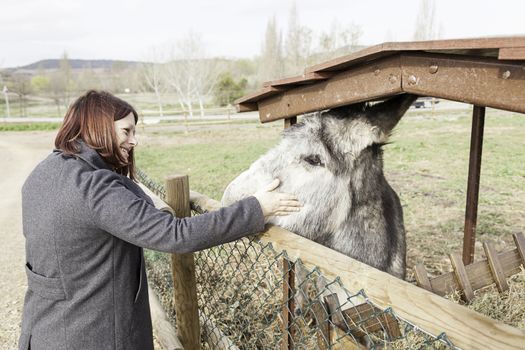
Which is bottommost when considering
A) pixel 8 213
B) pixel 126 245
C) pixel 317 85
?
pixel 8 213

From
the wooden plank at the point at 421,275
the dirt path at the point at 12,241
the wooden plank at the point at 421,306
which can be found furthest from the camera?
the dirt path at the point at 12,241

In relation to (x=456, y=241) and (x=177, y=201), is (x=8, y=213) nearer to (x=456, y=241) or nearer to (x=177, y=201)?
(x=177, y=201)

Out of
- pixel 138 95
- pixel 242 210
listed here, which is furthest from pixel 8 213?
pixel 138 95

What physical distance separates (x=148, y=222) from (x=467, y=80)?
54.5 inches

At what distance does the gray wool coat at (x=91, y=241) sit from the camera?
173cm

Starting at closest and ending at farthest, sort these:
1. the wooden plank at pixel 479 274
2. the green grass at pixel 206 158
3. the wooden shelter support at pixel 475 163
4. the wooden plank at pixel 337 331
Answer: the wooden plank at pixel 337 331 → the wooden shelter support at pixel 475 163 → the wooden plank at pixel 479 274 → the green grass at pixel 206 158

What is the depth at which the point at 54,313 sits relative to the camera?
6.24 ft

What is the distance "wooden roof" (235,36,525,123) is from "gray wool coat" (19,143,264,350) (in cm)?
79

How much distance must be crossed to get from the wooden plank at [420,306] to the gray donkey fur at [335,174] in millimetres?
811

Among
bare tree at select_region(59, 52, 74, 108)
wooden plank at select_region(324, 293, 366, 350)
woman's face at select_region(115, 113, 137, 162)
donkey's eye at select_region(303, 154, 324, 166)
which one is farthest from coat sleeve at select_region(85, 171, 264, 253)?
bare tree at select_region(59, 52, 74, 108)

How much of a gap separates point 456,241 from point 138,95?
6193cm

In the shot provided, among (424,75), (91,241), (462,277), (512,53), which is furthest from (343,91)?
(462,277)

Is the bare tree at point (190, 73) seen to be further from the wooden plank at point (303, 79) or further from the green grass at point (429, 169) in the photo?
the wooden plank at point (303, 79)

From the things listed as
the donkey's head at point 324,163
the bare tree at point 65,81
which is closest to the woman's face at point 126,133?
the donkey's head at point 324,163
